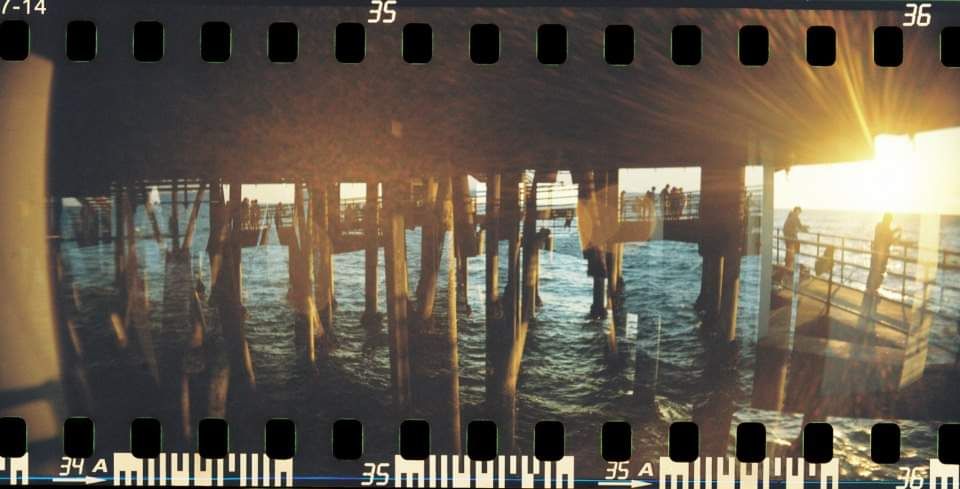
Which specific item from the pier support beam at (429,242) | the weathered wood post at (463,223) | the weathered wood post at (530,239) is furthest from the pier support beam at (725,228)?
the pier support beam at (429,242)

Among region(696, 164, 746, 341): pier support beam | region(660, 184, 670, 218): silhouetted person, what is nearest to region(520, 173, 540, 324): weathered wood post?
region(660, 184, 670, 218): silhouetted person

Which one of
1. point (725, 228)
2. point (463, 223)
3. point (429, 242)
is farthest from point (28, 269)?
point (725, 228)

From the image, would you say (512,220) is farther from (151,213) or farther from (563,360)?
(151,213)

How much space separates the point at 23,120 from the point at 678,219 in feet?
11.0

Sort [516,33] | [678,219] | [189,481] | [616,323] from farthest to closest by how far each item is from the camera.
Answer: [616,323] < [678,219] < [189,481] < [516,33]

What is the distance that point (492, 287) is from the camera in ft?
13.9

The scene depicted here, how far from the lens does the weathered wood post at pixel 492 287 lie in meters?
3.01

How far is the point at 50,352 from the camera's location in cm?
289

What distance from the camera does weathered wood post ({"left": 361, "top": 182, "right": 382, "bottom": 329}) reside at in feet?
9.44

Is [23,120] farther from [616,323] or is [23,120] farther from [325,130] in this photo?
[616,323]

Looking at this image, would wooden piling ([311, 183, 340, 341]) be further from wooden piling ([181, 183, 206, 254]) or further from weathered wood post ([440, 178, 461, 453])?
wooden piling ([181, 183, 206, 254])

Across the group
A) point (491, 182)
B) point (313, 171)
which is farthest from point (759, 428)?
point (313, 171)

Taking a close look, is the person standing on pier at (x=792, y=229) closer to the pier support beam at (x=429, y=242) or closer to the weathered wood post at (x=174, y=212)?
the pier support beam at (x=429, y=242)

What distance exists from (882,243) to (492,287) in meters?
2.31
